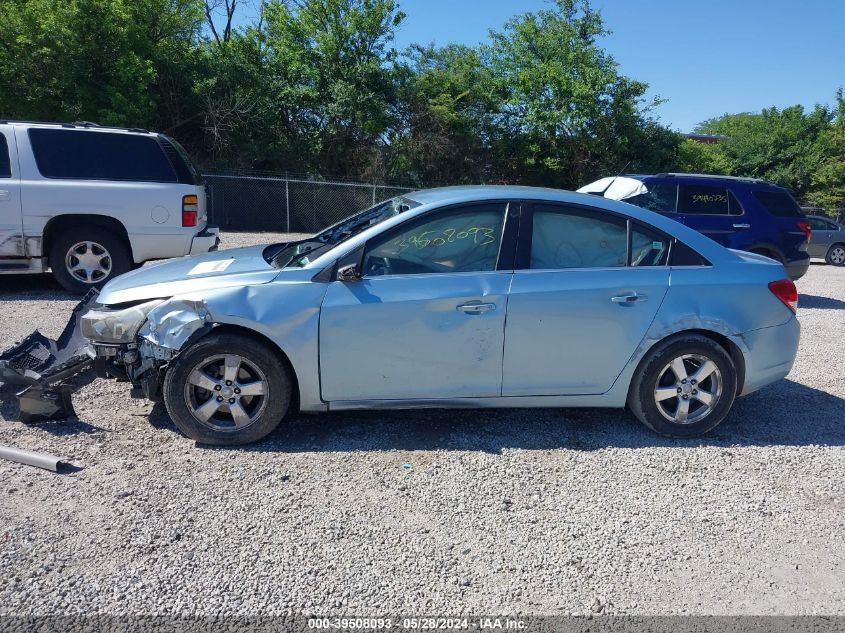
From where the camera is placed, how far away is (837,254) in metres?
18.8

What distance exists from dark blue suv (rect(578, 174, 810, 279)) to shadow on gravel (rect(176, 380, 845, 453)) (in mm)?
5779

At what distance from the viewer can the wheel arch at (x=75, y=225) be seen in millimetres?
8070

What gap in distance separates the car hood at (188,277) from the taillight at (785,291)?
136 inches

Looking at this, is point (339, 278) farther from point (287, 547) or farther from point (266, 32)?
point (266, 32)

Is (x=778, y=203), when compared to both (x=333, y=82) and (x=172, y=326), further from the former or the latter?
(x=333, y=82)

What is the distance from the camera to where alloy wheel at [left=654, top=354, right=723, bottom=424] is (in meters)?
4.64

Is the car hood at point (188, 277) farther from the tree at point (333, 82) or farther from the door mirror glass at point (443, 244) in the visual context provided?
the tree at point (333, 82)

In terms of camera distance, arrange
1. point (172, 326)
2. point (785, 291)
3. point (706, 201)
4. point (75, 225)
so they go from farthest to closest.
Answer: point (706, 201) < point (75, 225) < point (785, 291) < point (172, 326)

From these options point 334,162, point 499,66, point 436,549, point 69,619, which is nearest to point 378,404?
point 436,549

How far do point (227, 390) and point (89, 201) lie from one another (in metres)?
5.05

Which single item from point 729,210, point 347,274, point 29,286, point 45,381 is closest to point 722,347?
point 347,274

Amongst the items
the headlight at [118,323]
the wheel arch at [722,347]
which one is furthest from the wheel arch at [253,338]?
the wheel arch at [722,347]

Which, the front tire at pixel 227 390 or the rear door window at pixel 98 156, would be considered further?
the rear door window at pixel 98 156

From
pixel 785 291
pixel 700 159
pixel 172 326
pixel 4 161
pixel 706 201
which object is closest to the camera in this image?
pixel 172 326
